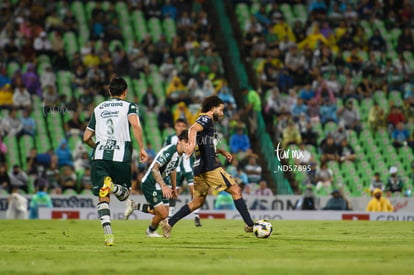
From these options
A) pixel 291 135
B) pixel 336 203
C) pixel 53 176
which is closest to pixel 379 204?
pixel 336 203

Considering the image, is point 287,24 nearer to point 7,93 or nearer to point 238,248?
point 7,93

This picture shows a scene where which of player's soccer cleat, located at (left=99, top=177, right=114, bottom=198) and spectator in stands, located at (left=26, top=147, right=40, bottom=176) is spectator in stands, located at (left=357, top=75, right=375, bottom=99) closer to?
spectator in stands, located at (left=26, top=147, right=40, bottom=176)

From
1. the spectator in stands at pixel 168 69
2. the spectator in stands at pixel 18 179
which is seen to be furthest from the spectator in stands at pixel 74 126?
the spectator in stands at pixel 168 69

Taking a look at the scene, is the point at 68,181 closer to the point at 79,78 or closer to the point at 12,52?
the point at 79,78

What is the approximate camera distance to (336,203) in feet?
87.7

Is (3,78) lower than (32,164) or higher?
higher

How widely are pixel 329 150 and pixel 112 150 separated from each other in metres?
16.6

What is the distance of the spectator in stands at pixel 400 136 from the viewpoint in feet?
101

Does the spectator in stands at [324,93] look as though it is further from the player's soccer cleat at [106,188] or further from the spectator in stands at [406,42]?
the player's soccer cleat at [106,188]

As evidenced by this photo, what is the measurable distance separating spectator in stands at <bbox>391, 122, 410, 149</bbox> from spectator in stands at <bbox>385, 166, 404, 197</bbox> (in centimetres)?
241

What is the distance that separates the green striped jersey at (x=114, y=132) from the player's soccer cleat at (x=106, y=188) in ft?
1.15

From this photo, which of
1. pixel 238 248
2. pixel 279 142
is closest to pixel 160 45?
pixel 279 142

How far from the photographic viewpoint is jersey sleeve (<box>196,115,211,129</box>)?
50.5 feet

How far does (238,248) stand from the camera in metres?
13.4
